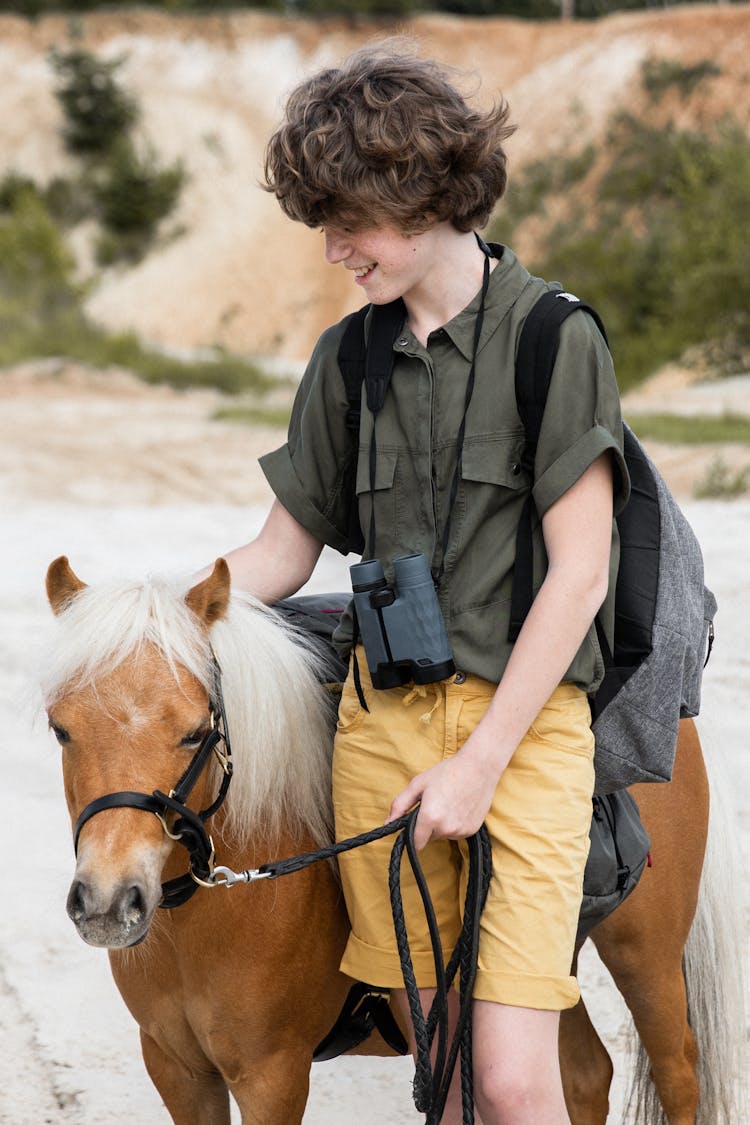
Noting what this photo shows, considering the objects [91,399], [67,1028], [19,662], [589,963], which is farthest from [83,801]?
[91,399]

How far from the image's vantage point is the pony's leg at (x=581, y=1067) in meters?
2.94

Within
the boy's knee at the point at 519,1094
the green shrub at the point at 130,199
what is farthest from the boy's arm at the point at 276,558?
the green shrub at the point at 130,199

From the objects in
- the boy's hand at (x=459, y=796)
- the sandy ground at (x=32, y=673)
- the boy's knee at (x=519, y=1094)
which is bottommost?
the sandy ground at (x=32, y=673)

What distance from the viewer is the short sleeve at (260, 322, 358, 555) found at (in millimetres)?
2244

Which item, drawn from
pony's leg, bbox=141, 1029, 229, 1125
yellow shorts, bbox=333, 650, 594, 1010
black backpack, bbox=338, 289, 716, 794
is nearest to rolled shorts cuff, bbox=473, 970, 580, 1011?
yellow shorts, bbox=333, 650, 594, 1010

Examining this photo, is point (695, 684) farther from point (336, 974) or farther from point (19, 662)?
point (19, 662)

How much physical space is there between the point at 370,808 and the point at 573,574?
1.92ft

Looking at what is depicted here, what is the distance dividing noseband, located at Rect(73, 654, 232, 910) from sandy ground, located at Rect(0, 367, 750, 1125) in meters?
0.36

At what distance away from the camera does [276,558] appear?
243 cm

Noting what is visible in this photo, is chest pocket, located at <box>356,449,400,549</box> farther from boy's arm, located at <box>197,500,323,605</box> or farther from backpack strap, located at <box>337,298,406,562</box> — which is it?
boy's arm, located at <box>197,500,323,605</box>

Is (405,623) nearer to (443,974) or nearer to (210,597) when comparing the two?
(210,597)

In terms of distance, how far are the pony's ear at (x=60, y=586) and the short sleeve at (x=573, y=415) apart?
846 millimetres

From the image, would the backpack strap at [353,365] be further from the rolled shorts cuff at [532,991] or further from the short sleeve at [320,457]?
the rolled shorts cuff at [532,991]

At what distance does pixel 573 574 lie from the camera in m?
1.90
